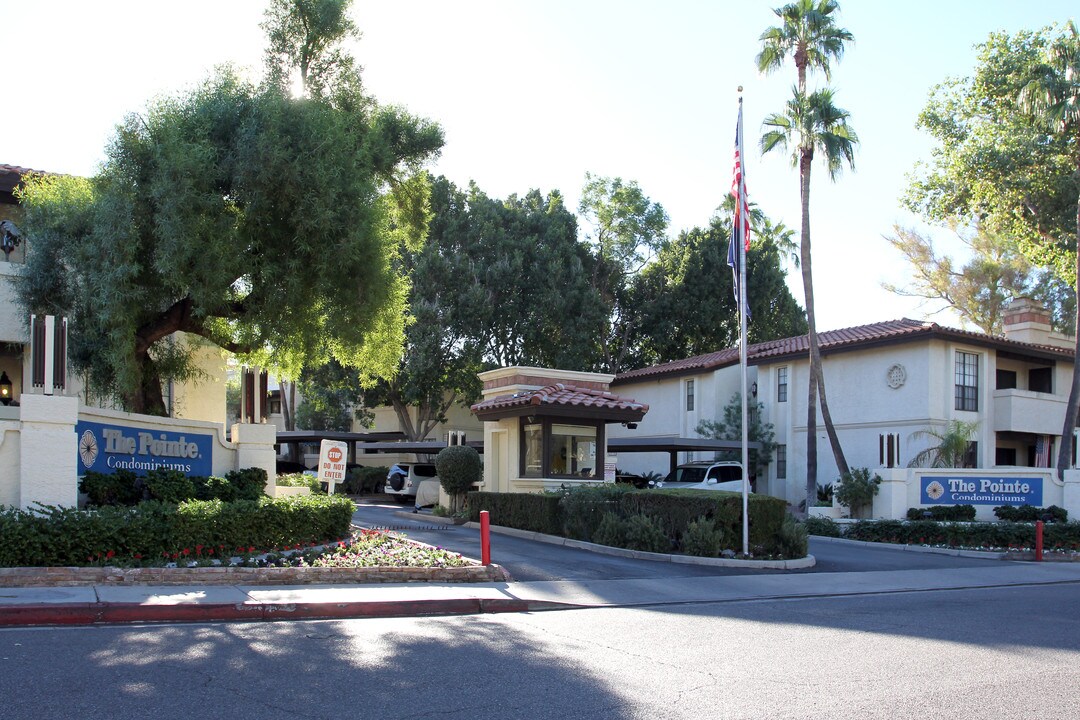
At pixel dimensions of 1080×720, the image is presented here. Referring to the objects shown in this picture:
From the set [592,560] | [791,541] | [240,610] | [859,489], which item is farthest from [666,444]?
[240,610]

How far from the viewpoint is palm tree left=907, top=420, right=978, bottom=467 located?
27047mm

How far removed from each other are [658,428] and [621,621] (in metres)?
28.0

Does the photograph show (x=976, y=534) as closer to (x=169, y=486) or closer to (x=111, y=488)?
(x=169, y=486)

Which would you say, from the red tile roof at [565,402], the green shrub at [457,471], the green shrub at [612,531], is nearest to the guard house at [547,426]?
the red tile roof at [565,402]

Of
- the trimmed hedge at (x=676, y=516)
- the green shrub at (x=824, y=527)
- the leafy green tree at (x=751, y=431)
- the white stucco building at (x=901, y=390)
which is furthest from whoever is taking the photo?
the leafy green tree at (x=751, y=431)

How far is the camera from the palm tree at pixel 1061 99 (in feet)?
83.9

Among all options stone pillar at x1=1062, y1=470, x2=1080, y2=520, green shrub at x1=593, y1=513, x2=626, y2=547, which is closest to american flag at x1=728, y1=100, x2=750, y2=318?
green shrub at x1=593, y1=513, x2=626, y2=547

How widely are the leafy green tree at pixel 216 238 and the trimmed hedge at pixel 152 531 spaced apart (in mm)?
3013

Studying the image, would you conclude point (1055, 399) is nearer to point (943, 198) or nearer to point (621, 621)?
point (943, 198)

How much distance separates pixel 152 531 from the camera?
12305 mm

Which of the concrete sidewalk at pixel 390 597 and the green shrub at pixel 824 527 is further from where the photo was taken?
the green shrub at pixel 824 527

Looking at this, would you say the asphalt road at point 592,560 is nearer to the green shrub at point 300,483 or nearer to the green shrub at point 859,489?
the green shrub at point 300,483

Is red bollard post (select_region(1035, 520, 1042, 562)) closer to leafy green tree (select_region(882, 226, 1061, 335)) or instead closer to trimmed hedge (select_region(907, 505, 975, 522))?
trimmed hedge (select_region(907, 505, 975, 522))

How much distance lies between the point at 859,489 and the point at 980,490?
115 inches
